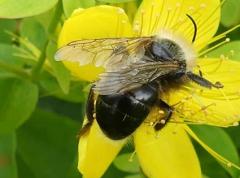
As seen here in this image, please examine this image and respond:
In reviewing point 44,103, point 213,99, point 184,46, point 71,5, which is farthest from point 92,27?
point 44,103

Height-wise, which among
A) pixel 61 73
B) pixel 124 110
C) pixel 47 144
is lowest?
pixel 47 144

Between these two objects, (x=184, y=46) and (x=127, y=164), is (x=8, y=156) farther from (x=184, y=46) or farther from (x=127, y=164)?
(x=184, y=46)

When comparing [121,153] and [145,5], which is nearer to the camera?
[145,5]

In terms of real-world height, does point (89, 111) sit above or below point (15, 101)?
above

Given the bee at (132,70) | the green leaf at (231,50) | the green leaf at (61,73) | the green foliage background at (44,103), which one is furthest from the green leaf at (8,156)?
the green leaf at (231,50)

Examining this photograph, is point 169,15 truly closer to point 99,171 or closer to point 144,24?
point 144,24

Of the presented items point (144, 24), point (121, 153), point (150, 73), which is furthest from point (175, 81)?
point (121, 153)

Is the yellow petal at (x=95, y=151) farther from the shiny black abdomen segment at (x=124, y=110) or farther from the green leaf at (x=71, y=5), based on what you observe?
the green leaf at (x=71, y=5)

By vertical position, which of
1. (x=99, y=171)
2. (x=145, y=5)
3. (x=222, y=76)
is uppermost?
(x=145, y=5)
